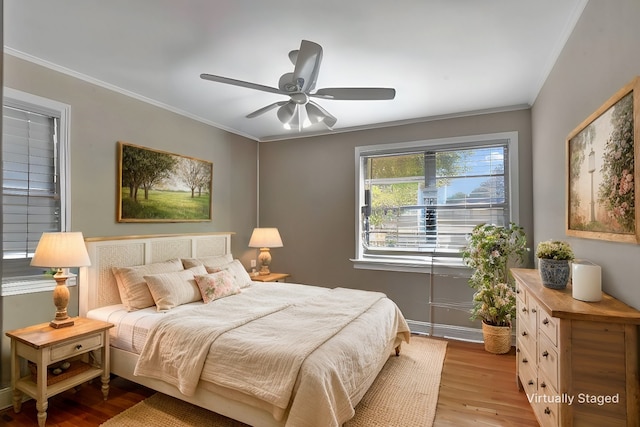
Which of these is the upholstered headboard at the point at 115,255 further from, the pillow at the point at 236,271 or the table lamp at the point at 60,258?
the pillow at the point at 236,271

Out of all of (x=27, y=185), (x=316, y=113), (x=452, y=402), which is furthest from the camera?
(x=316, y=113)

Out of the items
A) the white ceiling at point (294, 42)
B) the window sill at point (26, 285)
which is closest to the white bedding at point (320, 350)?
the window sill at point (26, 285)

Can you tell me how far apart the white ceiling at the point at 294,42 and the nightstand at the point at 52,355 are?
6.75 feet

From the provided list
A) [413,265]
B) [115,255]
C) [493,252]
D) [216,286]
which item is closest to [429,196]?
[413,265]

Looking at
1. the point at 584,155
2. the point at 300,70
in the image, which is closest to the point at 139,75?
the point at 300,70

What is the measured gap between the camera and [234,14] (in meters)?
2.17

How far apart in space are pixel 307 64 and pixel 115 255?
244 cm

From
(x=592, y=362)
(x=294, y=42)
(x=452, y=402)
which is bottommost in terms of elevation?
(x=452, y=402)

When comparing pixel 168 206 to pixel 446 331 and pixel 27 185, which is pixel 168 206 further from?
pixel 446 331

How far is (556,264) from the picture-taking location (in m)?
2.03

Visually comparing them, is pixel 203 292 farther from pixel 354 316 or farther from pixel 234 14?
pixel 234 14

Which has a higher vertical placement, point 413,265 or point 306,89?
point 306,89

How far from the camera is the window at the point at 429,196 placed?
391 cm

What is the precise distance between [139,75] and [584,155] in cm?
338
